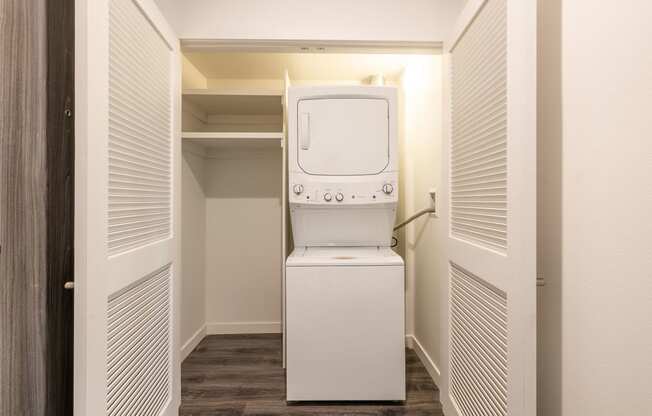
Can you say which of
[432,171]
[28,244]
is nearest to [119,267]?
[28,244]

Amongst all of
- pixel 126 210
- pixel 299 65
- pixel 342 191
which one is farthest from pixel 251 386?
pixel 299 65

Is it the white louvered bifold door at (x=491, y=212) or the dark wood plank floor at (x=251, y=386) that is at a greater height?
the white louvered bifold door at (x=491, y=212)

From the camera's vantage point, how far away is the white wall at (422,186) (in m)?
2.19

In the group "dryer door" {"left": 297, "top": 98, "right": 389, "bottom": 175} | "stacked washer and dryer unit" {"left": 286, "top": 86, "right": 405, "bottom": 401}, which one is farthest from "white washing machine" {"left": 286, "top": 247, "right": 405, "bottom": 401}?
"dryer door" {"left": 297, "top": 98, "right": 389, "bottom": 175}

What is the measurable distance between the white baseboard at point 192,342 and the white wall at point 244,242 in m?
0.09

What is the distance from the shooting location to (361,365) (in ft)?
6.09

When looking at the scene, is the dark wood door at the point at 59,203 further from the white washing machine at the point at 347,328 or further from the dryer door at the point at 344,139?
the dryer door at the point at 344,139

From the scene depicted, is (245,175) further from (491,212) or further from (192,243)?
(491,212)

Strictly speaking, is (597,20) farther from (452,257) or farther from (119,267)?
(119,267)

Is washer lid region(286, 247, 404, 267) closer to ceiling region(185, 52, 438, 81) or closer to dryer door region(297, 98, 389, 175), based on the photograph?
dryer door region(297, 98, 389, 175)

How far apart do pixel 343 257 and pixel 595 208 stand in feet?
4.07

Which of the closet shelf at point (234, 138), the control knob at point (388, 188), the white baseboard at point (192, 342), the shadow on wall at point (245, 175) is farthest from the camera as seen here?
the shadow on wall at point (245, 175)

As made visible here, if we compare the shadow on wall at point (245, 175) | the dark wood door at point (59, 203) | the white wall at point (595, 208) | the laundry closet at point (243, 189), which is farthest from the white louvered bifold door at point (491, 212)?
the shadow on wall at point (245, 175)

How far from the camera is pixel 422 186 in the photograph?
8.04 feet
